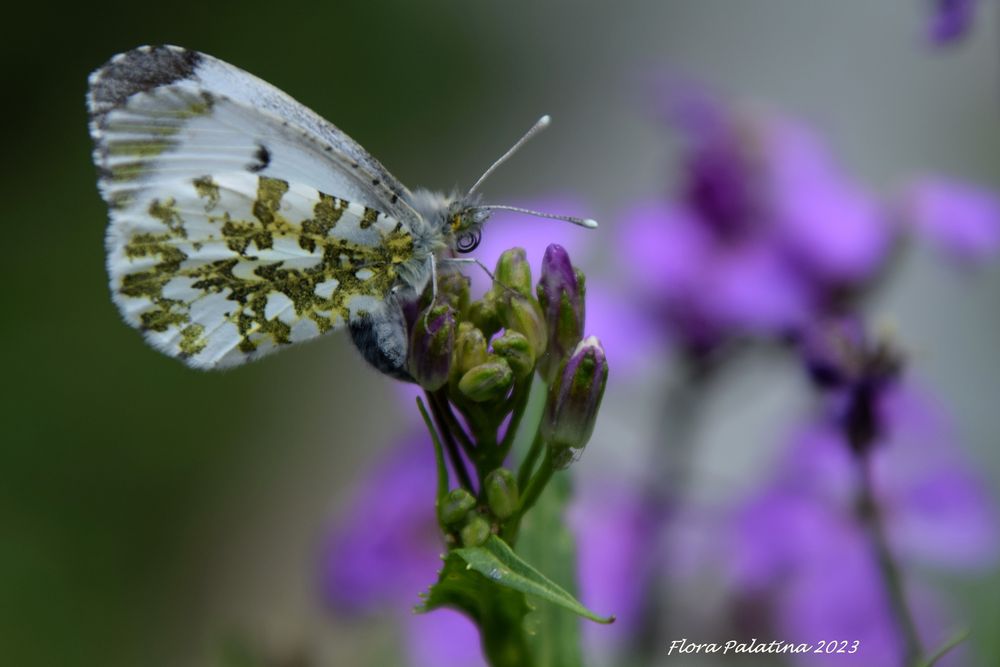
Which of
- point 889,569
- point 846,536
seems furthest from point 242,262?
point 846,536

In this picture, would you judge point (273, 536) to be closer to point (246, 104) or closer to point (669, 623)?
point (669, 623)

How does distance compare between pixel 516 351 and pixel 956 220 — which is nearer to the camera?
pixel 516 351

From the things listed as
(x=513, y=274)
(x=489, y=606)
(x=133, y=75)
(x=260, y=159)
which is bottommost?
(x=489, y=606)

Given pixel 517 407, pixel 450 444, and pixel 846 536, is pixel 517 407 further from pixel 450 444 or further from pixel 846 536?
pixel 846 536

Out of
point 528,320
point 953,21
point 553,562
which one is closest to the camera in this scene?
point 528,320

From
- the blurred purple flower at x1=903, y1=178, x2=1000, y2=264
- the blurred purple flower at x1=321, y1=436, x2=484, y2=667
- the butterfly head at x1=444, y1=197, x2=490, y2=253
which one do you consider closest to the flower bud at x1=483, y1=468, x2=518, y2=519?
the butterfly head at x1=444, y1=197, x2=490, y2=253

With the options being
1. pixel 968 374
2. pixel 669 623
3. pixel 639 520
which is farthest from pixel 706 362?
pixel 968 374

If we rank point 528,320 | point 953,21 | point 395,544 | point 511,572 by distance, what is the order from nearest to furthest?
point 511,572 → point 528,320 → point 953,21 → point 395,544

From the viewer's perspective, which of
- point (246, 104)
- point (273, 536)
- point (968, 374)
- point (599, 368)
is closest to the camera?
point (599, 368)
